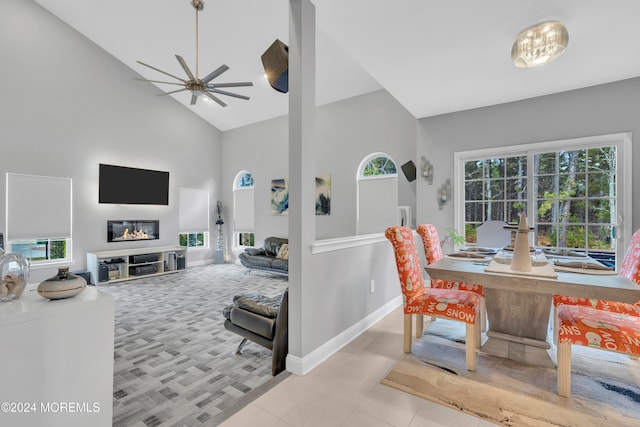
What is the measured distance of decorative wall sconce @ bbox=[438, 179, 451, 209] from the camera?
442 centimetres

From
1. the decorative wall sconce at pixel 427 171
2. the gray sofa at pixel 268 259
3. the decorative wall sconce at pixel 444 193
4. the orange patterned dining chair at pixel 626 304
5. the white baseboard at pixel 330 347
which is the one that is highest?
the decorative wall sconce at pixel 427 171

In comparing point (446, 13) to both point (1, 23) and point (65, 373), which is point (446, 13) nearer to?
point (65, 373)

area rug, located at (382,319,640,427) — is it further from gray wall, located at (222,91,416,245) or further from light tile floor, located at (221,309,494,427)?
gray wall, located at (222,91,416,245)

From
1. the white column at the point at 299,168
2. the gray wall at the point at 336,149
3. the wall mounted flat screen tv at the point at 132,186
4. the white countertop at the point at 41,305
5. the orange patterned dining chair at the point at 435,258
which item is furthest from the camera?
the wall mounted flat screen tv at the point at 132,186

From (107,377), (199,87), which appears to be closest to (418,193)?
(199,87)

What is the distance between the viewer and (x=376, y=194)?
5621 millimetres

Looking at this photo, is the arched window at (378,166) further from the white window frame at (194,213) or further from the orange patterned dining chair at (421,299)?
the white window frame at (194,213)

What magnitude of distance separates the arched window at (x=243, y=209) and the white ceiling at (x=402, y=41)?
8.43 ft

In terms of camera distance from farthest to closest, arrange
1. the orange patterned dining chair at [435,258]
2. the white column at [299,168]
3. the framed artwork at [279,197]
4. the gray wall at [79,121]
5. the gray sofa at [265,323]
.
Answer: the framed artwork at [279,197], the gray wall at [79,121], the orange patterned dining chair at [435,258], the gray sofa at [265,323], the white column at [299,168]

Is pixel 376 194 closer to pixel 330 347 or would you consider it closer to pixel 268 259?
pixel 268 259

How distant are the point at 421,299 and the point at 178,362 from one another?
7.28ft

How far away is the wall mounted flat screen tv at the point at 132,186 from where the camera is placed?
6027mm

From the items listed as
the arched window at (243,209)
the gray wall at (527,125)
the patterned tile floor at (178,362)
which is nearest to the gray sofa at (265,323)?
the patterned tile floor at (178,362)

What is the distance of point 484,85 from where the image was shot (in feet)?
11.7
